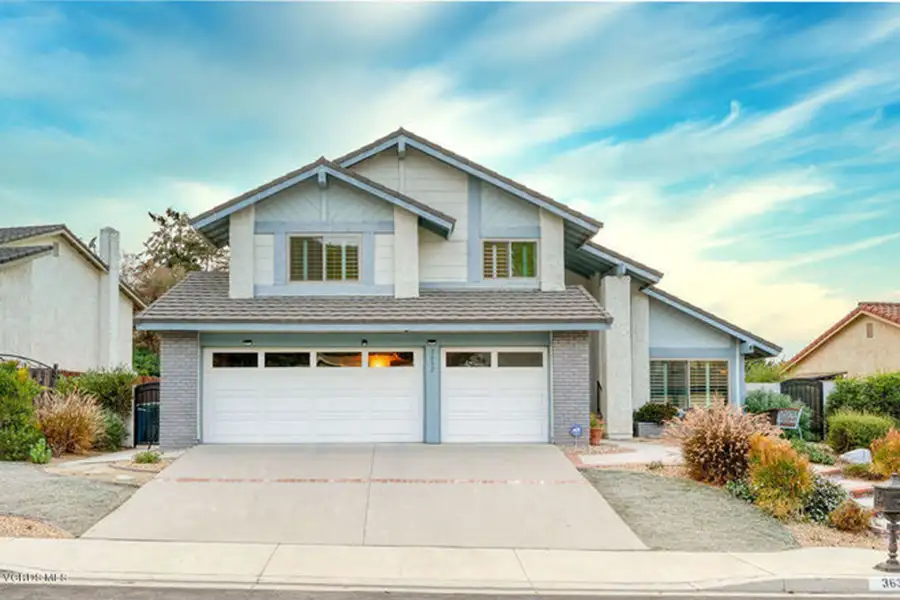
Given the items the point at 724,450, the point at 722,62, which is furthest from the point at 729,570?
the point at 722,62

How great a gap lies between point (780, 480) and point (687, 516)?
5.34 ft

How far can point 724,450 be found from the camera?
14781mm

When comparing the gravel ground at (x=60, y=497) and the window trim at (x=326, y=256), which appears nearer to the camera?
the gravel ground at (x=60, y=497)

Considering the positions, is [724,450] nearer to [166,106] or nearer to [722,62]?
[722,62]

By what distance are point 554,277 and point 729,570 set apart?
1064 centimetres

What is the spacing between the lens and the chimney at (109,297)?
31.4m

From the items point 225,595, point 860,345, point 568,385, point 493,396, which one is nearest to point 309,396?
point 493,396

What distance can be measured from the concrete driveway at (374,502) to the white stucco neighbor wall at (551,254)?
15.2 feet

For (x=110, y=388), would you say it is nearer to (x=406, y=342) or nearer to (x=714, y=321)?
(x=406, y=342)

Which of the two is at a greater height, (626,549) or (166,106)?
(166,106)

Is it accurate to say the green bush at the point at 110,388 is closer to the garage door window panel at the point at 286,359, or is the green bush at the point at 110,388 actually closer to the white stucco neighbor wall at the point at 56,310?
the garage door window panel at the point at 286,359

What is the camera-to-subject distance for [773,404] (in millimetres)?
22797

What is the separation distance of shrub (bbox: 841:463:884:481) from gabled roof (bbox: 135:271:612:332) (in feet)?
18.3

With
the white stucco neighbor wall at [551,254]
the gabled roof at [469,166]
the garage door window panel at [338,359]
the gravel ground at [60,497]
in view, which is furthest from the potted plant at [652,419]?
the gravel ground at [60,497]
